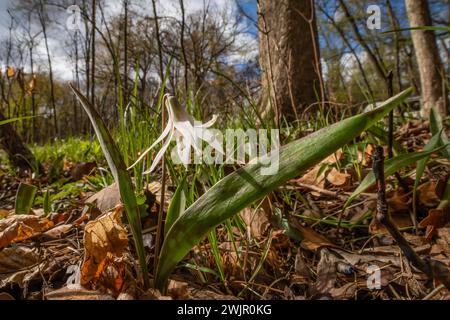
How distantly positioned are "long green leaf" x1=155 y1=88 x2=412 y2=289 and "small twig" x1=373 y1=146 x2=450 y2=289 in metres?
0.06

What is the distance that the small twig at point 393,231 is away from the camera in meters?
0.46

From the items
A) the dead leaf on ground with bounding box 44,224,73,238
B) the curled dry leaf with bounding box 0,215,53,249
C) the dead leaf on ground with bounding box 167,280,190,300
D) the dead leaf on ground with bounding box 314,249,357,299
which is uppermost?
the curled dry leaf with bounding box 0,215,53,249

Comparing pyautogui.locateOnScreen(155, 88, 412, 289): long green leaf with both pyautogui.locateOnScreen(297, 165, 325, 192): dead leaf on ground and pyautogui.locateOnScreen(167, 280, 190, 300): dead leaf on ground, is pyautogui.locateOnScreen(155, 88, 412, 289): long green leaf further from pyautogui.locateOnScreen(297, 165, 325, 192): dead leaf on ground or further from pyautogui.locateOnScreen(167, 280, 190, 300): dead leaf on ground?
pyautogui.locateOnScreen(297, 165, 325, 192): dead leaf on ground

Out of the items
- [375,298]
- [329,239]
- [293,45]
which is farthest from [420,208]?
[293,45]

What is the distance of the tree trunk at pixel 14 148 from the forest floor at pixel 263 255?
1509 millimetres

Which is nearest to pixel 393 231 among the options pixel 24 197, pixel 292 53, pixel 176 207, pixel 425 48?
pixel 176 207

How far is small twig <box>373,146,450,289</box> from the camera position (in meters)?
0.46

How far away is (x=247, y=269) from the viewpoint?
690mm

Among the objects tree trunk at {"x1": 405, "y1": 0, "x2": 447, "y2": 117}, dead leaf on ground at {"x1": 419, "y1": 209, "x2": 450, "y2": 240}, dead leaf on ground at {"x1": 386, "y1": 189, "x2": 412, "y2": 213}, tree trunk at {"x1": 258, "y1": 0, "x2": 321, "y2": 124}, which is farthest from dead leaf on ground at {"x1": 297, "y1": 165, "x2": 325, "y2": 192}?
tree trunk at {"x1": 405, "y1": 0, "x2": 447, "y2": 117}

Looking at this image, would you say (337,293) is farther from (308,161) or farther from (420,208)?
(420,208)

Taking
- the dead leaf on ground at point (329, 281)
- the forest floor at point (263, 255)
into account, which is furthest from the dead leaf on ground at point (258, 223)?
the dead leaf on ground at point (329, 281)

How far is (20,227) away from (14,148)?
1674 mm

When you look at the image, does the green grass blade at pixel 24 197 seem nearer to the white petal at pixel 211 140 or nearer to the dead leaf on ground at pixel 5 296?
the dead leaf on ground at pixel 5 296

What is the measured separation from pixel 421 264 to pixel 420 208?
1.45ft
